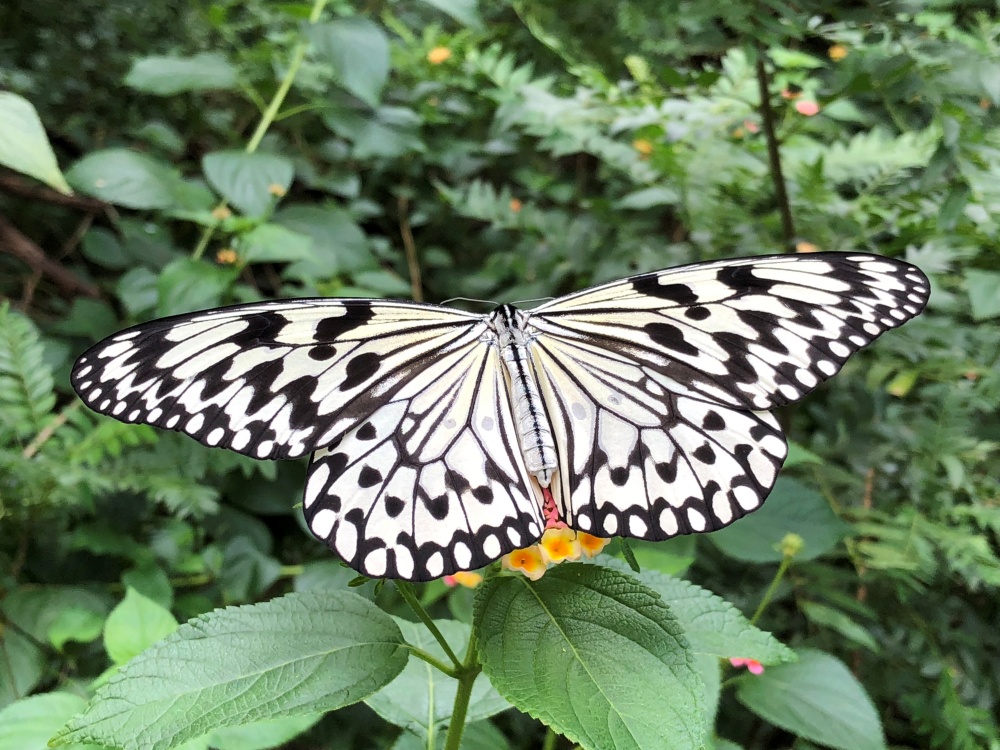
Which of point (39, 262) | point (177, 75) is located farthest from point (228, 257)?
point (39, 262)

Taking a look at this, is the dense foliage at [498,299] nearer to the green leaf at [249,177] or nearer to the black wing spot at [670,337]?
the green leaf at [249,177]

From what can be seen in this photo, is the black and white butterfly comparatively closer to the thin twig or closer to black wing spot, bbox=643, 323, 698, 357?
black wing spot, bbox=643, 323, 698, 357

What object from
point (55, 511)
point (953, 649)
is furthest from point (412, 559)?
point (953, 649)

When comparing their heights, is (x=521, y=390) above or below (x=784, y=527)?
above

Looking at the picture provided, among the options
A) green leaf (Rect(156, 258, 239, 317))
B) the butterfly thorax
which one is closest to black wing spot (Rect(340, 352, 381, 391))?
the butterfly thorax

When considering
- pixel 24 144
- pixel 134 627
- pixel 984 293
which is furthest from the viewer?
pixel 984 293

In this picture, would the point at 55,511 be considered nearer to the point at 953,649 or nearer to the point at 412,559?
the point at 412,559

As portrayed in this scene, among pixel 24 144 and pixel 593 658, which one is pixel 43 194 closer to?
pixel 24 144
